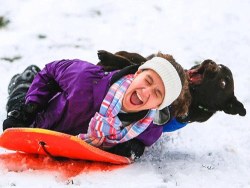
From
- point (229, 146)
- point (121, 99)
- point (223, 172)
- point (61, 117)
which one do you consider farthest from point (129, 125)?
point (229, 146)

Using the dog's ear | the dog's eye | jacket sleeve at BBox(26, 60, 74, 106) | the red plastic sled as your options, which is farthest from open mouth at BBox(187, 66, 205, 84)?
jacket sleeve at BBox(26, 60, 74, 106)

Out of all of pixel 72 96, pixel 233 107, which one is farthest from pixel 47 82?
pixel 233 107

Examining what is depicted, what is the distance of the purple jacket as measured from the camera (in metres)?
2.98

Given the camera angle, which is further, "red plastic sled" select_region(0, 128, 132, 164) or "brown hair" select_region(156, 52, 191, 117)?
"brown hair" select_region(156, 52, 191, 117)

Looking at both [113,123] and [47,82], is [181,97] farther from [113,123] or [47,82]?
[47,82]

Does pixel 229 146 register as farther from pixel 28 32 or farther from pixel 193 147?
pixel 28 32

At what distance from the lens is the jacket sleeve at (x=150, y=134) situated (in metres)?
3.17

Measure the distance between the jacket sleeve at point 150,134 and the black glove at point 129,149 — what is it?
0.19 ft

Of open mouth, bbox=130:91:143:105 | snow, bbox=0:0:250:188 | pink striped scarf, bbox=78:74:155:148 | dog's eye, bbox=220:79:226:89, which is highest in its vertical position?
open mouth, bbox=130:91:143:105

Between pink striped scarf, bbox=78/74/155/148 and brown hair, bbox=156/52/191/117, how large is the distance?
208mm

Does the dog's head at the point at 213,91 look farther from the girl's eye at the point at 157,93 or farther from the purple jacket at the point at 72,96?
the girl's eye at the point at 157,93

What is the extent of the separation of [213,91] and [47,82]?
3.98 feet

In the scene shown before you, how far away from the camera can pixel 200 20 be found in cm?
548

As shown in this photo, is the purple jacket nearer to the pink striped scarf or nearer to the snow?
the pink striped scarf
